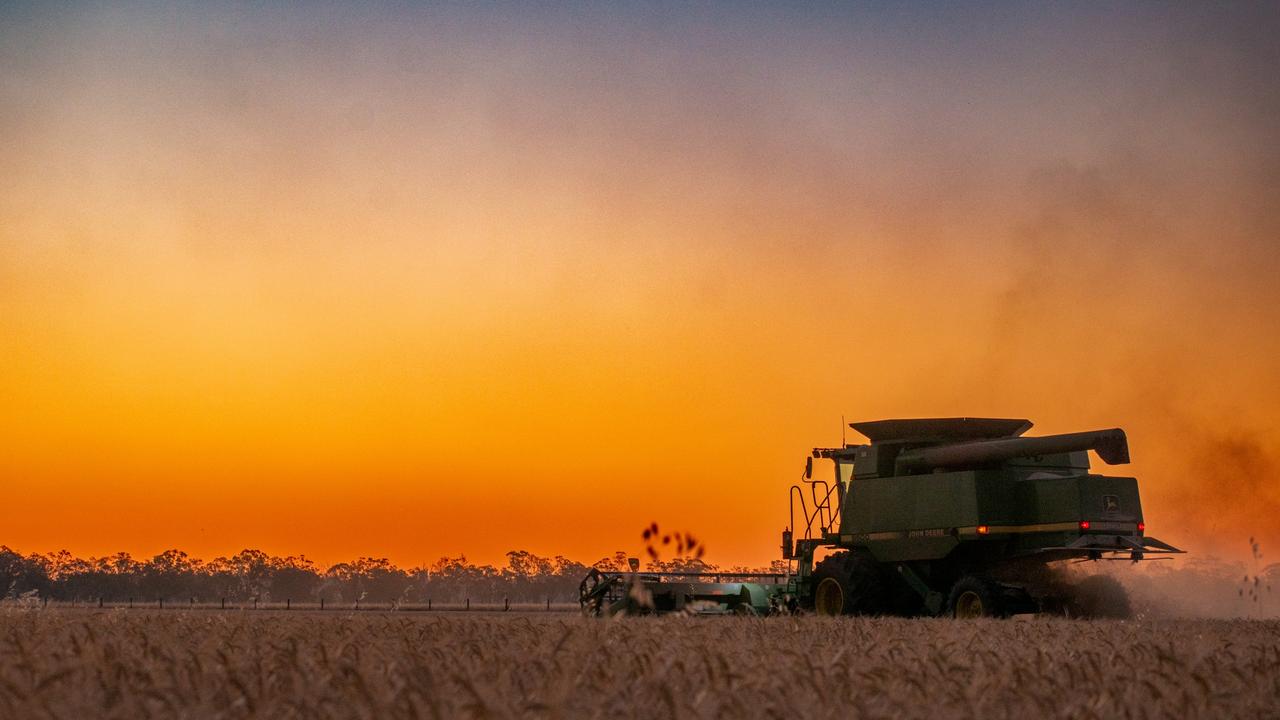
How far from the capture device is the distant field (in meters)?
5.23

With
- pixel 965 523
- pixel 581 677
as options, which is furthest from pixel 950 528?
pixel 581 677

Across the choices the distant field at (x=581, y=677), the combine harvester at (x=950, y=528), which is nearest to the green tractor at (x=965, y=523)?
the combine harvester at (x=950, y=528)

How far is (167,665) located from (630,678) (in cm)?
224

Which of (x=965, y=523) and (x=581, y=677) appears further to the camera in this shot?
(x=965, y=523)

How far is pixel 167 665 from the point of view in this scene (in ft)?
19.7

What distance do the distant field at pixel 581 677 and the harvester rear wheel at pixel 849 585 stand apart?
17.1 metres

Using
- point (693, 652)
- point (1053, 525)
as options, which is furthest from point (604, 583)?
point (693, 652)

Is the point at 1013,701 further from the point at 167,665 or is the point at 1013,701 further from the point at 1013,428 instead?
the point at 1013,428

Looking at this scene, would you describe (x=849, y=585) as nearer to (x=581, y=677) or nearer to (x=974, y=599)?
(x=974, y=599)

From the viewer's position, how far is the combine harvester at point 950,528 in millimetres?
22938

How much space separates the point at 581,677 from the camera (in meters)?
5.95

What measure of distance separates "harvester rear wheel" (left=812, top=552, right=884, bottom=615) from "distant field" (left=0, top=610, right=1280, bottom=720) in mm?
17124

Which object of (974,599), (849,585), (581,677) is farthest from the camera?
(849,585)

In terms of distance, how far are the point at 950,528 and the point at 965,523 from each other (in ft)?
1.55
